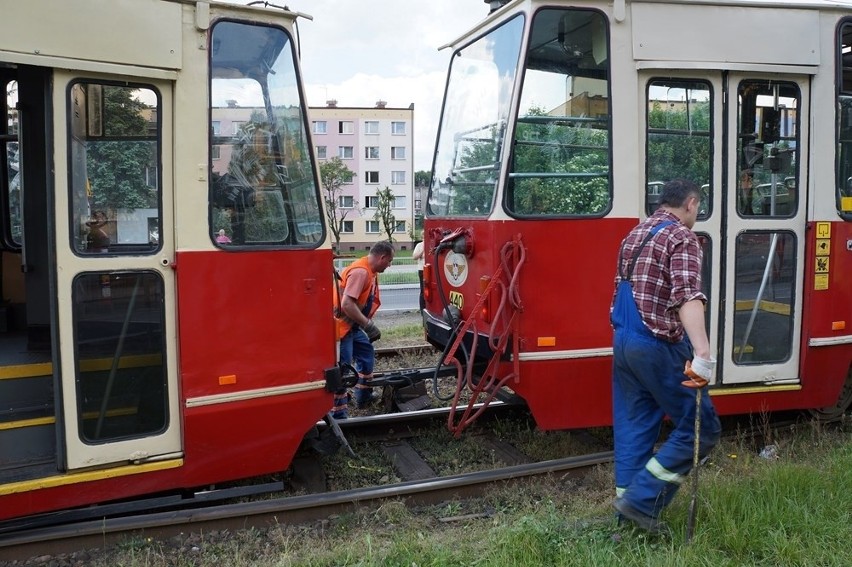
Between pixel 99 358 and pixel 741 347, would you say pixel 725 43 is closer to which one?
pixel 741 347

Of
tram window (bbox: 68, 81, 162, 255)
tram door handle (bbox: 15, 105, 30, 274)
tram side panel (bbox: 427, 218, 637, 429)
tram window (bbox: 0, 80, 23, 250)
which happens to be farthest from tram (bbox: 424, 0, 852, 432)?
tram window (bbox: 0, 80, 23, 250)

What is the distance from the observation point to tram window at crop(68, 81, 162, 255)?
12.2ft

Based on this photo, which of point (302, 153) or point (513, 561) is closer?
point (513, 561)

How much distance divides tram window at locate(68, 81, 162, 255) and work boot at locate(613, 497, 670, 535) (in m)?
2.82

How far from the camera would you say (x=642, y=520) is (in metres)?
3.62

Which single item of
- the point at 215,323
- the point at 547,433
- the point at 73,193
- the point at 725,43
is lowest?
the point at 547,433

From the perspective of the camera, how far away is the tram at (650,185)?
15.5ft

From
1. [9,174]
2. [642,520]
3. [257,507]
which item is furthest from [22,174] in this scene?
[642,520]

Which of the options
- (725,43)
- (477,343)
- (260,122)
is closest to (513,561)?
(477,343)

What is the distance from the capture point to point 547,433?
5.73 metres

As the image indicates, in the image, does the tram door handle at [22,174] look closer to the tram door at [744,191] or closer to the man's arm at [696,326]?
the man's arm at [696,326]

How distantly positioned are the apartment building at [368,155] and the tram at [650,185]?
4653cm

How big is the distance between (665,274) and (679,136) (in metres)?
1.73

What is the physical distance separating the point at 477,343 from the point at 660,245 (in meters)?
1.77
